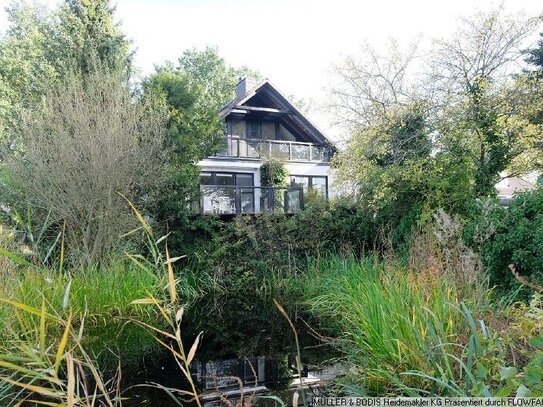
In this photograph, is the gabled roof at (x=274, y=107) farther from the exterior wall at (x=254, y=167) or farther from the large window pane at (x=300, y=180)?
the large window pane at (x=300, y=180)

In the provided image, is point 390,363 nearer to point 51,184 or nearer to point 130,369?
point 130,369

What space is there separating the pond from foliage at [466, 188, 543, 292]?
8.88ft

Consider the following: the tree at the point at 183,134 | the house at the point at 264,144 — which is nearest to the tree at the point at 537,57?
the house at the point at 264,144

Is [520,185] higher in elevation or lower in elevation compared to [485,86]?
lower

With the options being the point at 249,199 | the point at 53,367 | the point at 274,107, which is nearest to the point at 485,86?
the point at 249,199

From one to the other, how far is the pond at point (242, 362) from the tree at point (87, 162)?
9.01 ft

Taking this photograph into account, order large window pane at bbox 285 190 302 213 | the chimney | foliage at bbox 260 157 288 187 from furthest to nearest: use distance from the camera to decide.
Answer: the chimney
foliage at bbox 260 157 288 187
large window pane at bbox 285 190 302 213

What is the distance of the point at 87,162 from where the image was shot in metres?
8.36

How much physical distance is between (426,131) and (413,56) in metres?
2.79

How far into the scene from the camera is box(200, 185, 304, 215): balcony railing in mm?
12680

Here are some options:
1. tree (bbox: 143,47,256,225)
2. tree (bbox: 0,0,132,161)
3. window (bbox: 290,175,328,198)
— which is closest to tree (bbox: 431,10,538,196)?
tree (bbox: 143,47,256,225)

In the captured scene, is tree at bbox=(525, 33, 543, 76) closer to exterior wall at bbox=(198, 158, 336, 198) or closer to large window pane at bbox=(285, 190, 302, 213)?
exterior wall at bbox=(198, 158, 336, 198)

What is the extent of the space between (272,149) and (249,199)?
218 inches

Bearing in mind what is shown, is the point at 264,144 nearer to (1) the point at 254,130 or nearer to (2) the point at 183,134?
(1) the point at 254,130
